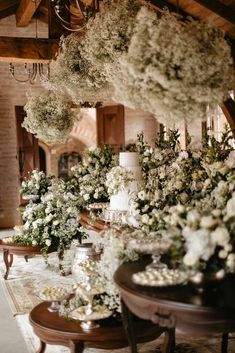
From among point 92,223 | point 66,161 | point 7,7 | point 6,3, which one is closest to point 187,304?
point 92,223

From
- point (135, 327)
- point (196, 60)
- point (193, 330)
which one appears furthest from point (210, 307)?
point (196, 60)

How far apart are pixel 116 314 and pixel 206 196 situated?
1366 mm

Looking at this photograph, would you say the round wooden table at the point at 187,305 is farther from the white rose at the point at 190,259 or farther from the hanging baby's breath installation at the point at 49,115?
the hanging baby's breath installation at the point at 49,115

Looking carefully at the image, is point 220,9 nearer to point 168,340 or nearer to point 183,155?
point 183,155

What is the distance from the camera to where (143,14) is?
3.13 m

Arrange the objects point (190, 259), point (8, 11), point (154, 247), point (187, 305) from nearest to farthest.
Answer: point (187, 305), point (190, 259), point (154, 247), point (8, 11)

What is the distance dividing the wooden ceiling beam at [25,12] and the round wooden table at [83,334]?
23.5 feet

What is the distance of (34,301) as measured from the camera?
564 cm

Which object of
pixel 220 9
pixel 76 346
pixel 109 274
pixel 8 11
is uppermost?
pixel 8 11

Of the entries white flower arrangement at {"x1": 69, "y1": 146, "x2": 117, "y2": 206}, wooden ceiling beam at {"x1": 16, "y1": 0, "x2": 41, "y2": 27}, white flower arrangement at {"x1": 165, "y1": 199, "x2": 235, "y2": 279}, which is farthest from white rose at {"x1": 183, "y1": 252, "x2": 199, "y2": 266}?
wooden ceiling beam at {"x1": 16, "y1": 0, "x2": 41, "y2": 27}

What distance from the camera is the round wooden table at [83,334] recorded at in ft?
11.2

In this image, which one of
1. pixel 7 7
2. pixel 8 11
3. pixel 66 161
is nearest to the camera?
pixel 7 7

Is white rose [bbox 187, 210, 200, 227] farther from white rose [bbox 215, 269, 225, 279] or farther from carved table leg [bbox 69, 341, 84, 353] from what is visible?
carved table leg [bbox 69, 341, 84, 353]

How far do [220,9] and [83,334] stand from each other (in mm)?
5448
